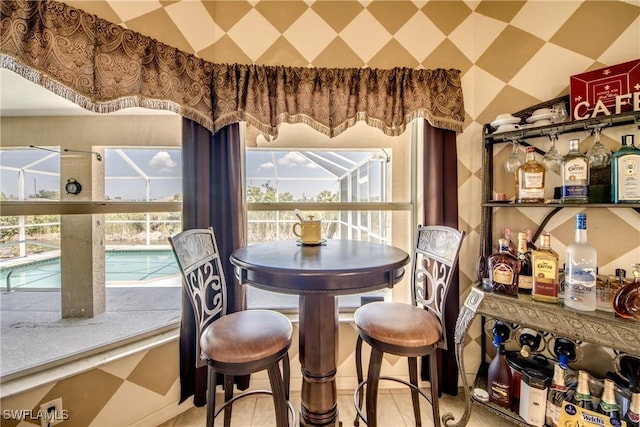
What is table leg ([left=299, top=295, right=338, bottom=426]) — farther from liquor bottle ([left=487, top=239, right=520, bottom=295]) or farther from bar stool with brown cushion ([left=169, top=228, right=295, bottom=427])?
liquor bottle ([left=487, top=239, right=520, bottom=295])

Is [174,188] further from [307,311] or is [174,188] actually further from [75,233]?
[307,311]

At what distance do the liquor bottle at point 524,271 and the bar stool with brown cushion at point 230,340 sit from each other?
1.28 metres

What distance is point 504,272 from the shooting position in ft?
4.49

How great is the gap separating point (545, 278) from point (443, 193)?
71 cm

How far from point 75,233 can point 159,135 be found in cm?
77

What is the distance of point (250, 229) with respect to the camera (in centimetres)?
190

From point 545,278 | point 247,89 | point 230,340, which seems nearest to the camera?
point 230,340

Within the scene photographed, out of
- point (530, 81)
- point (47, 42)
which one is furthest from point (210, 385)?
point (530, 81)

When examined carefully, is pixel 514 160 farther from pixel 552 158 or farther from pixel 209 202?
pixel 209 202

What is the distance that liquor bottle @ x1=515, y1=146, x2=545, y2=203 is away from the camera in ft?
4.56

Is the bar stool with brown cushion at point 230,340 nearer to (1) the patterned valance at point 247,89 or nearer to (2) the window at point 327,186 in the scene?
(2) the window at point 327,186

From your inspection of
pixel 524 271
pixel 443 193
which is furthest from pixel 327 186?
pixel 524 271

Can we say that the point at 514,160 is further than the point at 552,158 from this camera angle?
Yes

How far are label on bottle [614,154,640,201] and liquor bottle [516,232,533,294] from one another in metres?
0.43
